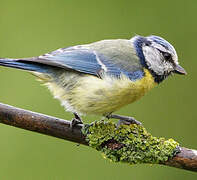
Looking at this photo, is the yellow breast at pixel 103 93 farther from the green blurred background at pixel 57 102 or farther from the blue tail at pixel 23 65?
the green blurred background at pixel 57 102

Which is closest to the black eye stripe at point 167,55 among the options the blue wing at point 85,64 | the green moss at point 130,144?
the blue wing at point 85,64

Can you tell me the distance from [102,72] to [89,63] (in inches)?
4.1

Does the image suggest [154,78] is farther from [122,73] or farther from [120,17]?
[120,17]

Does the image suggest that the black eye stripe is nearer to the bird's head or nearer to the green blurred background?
the bird's head

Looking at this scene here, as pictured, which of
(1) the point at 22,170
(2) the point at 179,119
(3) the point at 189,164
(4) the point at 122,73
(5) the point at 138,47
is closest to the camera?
(3) the point at 189,164

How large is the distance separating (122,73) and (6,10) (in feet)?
6.40

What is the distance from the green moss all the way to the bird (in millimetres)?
204

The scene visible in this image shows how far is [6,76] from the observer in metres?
4.05

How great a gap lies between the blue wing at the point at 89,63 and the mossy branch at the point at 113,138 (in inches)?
16.0

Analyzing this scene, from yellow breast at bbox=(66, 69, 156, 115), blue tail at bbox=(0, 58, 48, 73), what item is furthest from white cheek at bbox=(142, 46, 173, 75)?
blue tail at bbox=(0, 58, 48, 73)

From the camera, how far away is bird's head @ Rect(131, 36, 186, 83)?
2979 mm

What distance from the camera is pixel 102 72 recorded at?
9.52ft

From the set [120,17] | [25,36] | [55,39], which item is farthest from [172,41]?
[25,36]

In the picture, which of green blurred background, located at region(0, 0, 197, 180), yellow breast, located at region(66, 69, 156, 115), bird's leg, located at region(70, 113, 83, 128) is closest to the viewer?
bird's leg, located at region(70, 113, 83, 128)
